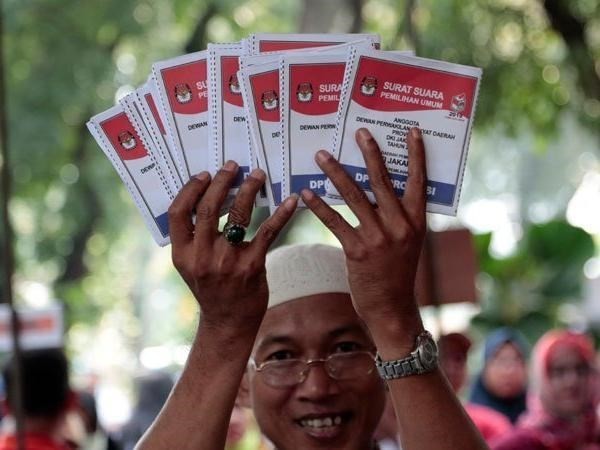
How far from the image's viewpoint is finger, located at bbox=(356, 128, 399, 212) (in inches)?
76.7

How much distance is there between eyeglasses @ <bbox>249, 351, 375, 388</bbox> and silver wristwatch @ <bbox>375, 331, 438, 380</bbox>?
50 cm

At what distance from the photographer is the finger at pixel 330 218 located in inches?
76.5

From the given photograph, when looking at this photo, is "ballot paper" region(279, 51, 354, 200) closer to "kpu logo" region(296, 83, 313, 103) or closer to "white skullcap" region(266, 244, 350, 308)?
"kpu logo" region(296, 83, 313, 103)

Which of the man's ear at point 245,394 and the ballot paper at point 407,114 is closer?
the ballot paper at point 407,114

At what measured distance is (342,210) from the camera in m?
11.4

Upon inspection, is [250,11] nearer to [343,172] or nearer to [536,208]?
[343,172]

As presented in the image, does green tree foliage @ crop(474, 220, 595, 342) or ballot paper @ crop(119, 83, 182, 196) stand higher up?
green tree foliage @ crop(474, 220, 595, 342)

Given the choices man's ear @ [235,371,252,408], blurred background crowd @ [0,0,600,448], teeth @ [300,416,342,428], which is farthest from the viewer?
blurred background crowd @ [0,0,600,448]

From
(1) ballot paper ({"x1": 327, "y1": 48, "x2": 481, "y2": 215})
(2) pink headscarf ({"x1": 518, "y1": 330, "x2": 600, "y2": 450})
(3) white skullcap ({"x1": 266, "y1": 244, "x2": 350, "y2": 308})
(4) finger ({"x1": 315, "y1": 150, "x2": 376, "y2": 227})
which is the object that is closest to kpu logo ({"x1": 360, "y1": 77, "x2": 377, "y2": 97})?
(1) ballot paper ({"x1": 327, "y1": 48, "x2": 481, "y2": 215})

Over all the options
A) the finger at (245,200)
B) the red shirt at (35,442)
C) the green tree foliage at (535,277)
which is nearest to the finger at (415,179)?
the finger at (245,200)

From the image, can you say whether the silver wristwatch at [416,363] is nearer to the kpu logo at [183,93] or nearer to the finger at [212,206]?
the finger at [212,206]

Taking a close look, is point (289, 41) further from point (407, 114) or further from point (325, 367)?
point (325, 367)

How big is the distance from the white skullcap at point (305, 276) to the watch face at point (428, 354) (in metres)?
0.59

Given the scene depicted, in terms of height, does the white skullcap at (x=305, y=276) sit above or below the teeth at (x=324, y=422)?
above
